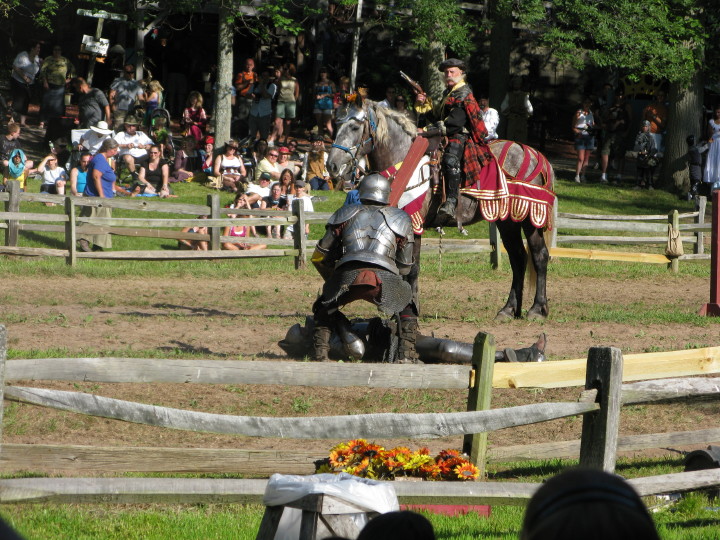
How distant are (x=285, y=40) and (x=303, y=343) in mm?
19243

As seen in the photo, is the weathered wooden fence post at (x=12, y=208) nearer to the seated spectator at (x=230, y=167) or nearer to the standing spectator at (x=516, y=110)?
the seated spectator at (x=230, y=167)

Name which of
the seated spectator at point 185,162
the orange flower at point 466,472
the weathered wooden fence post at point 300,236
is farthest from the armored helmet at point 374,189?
the seated spectator at point 185,162

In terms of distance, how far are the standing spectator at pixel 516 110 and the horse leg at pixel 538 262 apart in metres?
10.2

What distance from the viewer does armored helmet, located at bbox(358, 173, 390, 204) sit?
8961 mm

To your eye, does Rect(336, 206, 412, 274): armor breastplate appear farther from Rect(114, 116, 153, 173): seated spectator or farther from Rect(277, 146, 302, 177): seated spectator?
Rect(114, 116, 153, 173): seated spectator

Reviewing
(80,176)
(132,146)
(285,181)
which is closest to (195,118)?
(132,146)

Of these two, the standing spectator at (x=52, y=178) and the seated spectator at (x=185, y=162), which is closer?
the standing spectator at (x=52, y=178)

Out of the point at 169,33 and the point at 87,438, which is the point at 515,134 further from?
the point at 87,438

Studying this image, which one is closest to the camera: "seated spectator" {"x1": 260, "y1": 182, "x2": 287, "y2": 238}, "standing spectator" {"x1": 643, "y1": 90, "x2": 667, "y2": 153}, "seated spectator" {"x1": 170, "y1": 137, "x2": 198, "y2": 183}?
"seated spectator" {"x1": 260, "y1": 182, "x2": 287, "y2": 238}

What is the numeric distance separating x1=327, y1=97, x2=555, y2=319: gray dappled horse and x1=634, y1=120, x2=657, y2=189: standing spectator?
1267cm

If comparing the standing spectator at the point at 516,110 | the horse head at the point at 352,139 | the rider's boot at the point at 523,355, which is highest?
the standing spectator at the point at 516,110

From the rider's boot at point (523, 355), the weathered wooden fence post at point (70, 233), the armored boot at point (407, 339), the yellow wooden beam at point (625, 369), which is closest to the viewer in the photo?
the yellow wooden beam at point (625, 369)

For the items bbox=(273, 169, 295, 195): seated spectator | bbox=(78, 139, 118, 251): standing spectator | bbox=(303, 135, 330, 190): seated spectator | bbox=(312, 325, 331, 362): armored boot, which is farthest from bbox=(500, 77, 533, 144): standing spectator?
bbox=(312, 325, 331, 362): armored boot

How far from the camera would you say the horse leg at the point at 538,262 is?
499 inches
